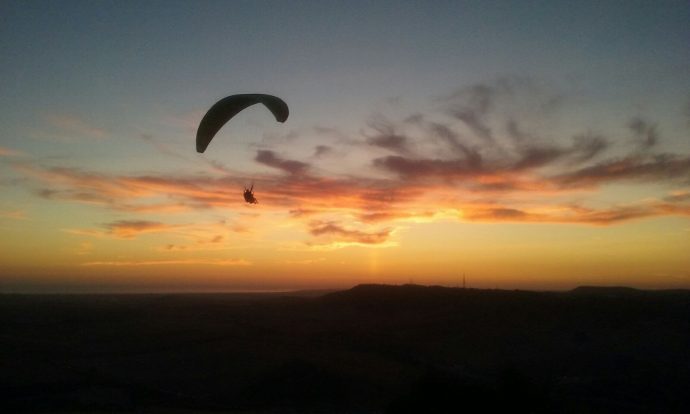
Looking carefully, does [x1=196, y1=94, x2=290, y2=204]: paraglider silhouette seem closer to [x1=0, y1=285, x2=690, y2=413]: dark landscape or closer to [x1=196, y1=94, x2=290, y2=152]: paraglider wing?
[x1=196, y1=94, x2=290, y2=152]: paraglider wing

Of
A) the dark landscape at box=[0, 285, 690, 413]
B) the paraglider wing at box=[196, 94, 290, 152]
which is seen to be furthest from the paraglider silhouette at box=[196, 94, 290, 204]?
the dark landscape at box=[0, 285, 690, 413]

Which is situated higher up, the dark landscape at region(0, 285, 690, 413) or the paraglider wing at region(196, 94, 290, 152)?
the paraglider wing at region(196, 94, 290, 152)

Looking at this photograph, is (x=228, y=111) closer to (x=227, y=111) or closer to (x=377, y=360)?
(x=227, y=111)

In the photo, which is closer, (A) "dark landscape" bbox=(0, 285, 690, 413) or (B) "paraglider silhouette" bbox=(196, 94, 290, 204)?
(B) "paraglider silhouette" bbox=(196, 94, 290, 204)

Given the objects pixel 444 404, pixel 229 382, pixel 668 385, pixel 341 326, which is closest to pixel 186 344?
pixel 229 382

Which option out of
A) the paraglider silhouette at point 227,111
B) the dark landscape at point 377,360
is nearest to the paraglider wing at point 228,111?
the paraglider silhouette at point 227,111

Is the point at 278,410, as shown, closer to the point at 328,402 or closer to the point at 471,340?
the point at 328,402

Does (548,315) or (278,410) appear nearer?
(278,410)
